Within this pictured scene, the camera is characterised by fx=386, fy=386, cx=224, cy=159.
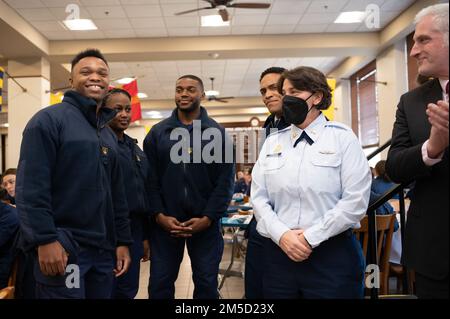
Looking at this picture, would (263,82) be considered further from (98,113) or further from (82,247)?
(82,247)

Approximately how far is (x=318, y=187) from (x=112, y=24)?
7132 mm

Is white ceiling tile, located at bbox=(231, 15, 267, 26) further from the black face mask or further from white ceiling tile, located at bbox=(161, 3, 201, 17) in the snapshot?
the black face mask

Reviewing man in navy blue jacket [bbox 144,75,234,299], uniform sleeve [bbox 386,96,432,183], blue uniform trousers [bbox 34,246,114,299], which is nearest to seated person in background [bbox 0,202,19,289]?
man in navy blue jacket [bbox 144,75,234,299]

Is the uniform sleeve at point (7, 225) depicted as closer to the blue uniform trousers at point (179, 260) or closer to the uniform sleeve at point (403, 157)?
the blue uniform trousers at point (179, 260)

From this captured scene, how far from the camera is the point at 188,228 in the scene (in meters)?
2.32

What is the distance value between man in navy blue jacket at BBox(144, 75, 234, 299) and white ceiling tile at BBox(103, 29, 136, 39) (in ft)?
20.1

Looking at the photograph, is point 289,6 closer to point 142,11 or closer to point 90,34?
point 142,11

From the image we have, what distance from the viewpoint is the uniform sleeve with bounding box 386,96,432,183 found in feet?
4.12

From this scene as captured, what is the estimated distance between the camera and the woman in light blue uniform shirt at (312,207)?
1.59 metres

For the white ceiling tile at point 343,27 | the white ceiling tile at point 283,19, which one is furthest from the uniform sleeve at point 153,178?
the white ceiling tile at point 343,27

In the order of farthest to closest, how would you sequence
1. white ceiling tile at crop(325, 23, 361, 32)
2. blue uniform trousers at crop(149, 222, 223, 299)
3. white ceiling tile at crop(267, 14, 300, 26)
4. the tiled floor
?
white ceiling tile at crop(325, 23, 361, 32), white ceiling tile at crop(267, 14, 300, 26), the tiled floor, blue uniform trousers at crop(149, 222, 223, 299)

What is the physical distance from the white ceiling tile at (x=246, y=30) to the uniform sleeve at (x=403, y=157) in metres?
7.10

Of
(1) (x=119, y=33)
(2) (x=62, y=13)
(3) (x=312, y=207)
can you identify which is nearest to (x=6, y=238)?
(3) (x=312, y=207)

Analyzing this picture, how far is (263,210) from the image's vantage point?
68.7 inches
